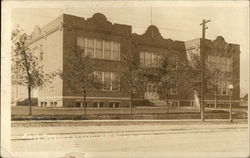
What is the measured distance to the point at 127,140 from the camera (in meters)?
8.95

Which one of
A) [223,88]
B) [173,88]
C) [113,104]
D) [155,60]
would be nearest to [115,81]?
[113,104]

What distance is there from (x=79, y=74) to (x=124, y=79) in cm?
155

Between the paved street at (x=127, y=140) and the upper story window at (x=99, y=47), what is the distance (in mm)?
2071

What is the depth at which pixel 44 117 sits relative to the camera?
30.9 feet

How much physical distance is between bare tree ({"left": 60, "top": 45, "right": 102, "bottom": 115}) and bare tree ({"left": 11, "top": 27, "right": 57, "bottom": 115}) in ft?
1.51

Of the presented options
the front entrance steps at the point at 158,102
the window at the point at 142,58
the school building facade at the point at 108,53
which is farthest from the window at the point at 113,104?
the window at the point at 142,58

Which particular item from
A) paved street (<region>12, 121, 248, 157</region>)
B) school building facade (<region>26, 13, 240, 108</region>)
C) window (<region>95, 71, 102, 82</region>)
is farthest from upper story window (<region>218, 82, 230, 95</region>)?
window (<region>95, 71, 102, 82</region>)

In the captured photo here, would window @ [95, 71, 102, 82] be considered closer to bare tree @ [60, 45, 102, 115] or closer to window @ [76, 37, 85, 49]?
bare tree @ [60, 45, 102, 115]

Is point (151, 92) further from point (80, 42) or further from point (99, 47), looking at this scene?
point (80, 42)

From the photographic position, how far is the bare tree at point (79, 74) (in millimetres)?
9641

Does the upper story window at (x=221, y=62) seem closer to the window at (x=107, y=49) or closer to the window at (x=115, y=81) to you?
the window at (x=115, y=81)

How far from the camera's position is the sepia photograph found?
8.49 meters

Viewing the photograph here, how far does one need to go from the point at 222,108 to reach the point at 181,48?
2357mm

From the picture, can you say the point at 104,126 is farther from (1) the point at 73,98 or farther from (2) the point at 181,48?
(2) the point at 181,48
